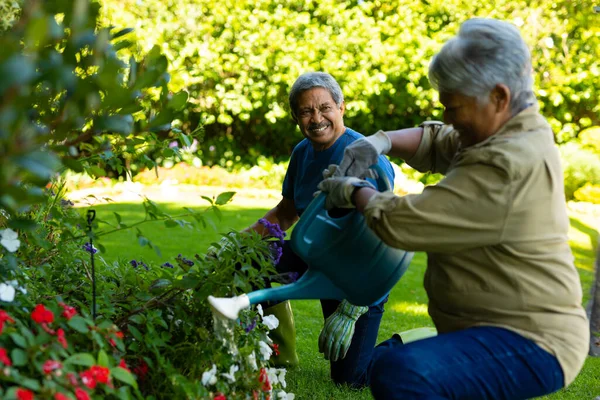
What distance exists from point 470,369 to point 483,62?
0.73 metres

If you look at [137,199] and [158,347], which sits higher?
[158,347]

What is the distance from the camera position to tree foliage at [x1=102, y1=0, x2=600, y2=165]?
10828 mm

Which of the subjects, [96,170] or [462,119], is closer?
[462,119]

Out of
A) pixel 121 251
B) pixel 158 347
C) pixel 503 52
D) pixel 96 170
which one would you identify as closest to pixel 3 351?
pixel 158 347

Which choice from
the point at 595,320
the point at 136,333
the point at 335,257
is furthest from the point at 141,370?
the point at 595,320

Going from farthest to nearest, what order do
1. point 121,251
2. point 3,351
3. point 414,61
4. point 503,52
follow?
point 414,61
point 121,251
point 503,52
point 3,351

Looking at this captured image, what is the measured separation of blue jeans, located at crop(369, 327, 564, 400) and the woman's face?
492 mm

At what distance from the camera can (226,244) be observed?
243 centimetres

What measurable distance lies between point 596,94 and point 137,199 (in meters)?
6.61

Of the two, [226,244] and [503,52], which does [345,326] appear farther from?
[503,52]

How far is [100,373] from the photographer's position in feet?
5.65

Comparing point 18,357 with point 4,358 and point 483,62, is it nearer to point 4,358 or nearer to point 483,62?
point 4,358

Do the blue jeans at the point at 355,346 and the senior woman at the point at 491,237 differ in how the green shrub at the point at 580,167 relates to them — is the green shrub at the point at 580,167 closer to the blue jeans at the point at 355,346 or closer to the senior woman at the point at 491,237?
the blue jeans at the point at 355,346

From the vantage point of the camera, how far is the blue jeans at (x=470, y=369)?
1.80 metres
